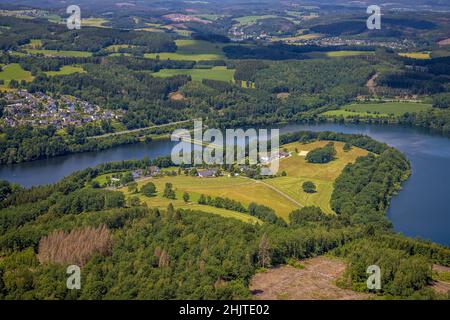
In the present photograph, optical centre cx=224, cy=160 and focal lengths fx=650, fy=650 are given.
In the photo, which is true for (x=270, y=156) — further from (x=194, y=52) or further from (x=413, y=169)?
(x=194, y=52)

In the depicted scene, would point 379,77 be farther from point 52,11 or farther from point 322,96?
point 52,11

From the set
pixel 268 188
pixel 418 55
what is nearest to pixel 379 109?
pixel 418 55

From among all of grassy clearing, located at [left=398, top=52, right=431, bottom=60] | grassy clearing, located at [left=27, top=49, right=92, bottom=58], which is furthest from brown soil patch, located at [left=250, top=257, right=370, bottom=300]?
grassy clearing, located at [left=398, top=52, right=431, bottom=60]

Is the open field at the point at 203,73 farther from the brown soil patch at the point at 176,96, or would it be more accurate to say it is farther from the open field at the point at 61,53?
the open field at the point at 61,53

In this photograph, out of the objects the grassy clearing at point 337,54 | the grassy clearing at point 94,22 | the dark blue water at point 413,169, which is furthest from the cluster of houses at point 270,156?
the grassy clearing at point 94,22

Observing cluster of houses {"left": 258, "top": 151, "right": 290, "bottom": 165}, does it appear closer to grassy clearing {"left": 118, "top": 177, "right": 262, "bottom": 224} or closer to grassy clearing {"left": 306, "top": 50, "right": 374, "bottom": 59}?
grassy clearing {"left": 118, "top": 177, "right": 262, "bottom": 224}

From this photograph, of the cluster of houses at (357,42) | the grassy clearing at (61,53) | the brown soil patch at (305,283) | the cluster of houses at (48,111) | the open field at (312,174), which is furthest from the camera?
the cluster of houses at (357,42)

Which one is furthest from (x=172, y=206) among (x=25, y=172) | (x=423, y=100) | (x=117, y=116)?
(x=423, y=100)
